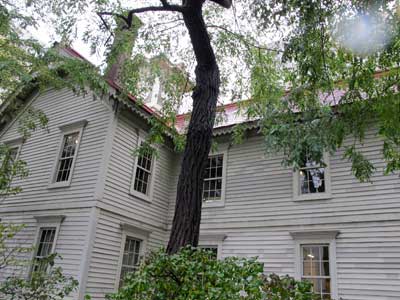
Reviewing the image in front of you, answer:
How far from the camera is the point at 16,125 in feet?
45.7

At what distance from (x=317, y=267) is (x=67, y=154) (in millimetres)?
8329

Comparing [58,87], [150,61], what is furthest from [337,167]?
[58,87]

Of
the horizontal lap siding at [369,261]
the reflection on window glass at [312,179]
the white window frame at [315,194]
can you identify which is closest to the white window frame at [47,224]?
the white window frame at [315,194]

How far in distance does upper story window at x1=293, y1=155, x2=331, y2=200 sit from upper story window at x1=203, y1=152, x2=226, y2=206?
8.07 ft

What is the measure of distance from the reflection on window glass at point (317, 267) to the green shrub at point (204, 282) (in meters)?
6.59

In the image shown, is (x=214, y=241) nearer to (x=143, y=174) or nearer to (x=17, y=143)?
(x=143, y=174)

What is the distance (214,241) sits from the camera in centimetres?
1091

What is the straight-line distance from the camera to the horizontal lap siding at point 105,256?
9180 millimetres

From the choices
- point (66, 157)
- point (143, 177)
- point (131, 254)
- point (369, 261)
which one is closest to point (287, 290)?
point (369, 261)

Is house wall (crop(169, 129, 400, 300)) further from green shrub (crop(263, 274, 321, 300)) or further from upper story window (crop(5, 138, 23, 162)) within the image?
upper story window (crop(5, 138, 23, 162))

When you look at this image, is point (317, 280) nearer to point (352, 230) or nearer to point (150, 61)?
point (352, 230)

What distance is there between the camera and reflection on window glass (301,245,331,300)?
28.9 ft

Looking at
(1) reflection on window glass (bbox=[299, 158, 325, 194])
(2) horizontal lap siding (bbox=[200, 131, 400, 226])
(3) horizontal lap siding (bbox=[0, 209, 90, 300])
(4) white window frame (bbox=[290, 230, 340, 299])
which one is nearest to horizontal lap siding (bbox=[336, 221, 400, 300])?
(4) white window frame (bbox=[290, 230, 340, 299])

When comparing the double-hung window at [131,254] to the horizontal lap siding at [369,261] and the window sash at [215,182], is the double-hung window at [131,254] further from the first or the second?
the horizontal lap siding at [369,261]
